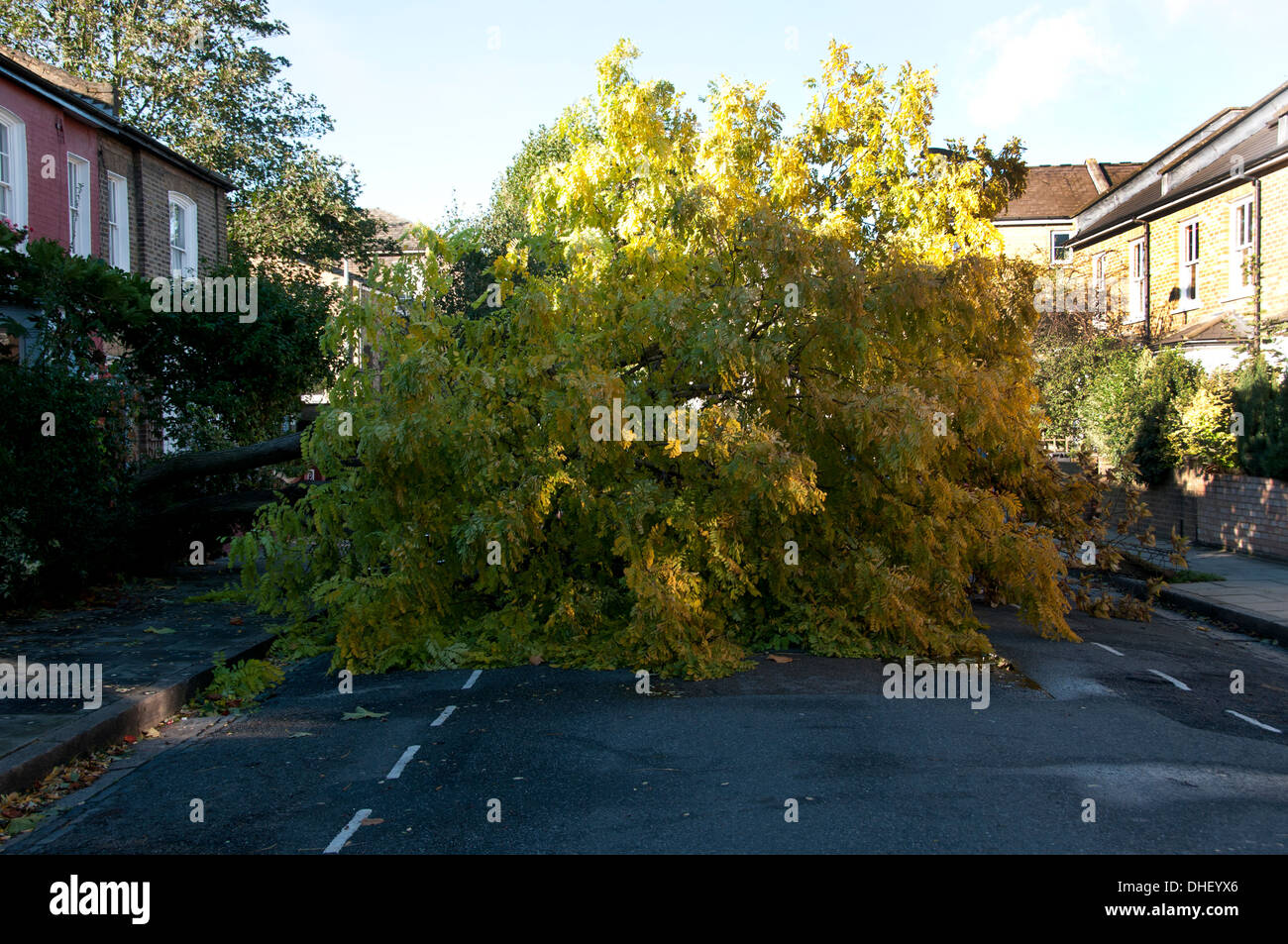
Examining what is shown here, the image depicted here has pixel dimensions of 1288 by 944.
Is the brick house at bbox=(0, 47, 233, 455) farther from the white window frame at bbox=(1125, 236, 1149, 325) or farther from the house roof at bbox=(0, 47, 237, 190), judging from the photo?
the white window frame at bbox=(1125, 236, 1149, 325)

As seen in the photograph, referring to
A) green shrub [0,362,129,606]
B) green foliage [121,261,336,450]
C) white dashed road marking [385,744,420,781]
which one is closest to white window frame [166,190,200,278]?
green foliage [121,261,336,450]

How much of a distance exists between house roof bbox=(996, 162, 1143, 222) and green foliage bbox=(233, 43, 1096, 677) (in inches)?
1196

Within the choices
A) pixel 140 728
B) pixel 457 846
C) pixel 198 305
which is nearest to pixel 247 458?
pixel 198 305

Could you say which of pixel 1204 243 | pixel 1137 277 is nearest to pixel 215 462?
pixel 1204 243

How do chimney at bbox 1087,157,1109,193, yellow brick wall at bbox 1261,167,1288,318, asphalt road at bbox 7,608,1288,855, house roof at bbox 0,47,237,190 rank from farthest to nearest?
chimney at bbox 1087,157,1109,193
yellow brick wall at bbox 1261,167,1288,318
house roof at bbox 0,47,237,190
asphalt road at bbox 7,608,1288,855

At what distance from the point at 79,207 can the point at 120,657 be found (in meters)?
11.5

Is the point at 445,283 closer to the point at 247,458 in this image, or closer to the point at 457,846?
the point at 247,458

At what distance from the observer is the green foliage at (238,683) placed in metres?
7.82

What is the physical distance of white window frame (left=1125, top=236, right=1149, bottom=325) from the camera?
25370mm

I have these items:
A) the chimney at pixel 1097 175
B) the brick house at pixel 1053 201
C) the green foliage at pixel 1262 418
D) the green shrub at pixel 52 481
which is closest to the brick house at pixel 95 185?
the green shrub at pixel 52 481

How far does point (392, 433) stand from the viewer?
863 cm

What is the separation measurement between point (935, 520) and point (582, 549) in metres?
3.21

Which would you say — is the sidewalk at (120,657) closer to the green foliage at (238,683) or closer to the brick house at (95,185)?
the green foliage at (238,683)

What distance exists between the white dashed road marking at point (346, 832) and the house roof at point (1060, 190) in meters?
36.3
